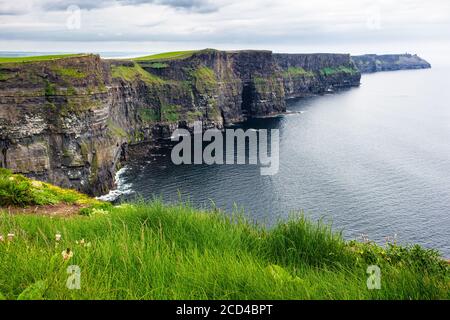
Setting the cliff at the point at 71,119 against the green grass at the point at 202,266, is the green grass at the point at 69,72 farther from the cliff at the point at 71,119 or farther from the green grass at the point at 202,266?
the green grass at the point at 202,266

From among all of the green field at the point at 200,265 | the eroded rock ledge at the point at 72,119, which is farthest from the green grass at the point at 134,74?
the green field at the point at 200,265

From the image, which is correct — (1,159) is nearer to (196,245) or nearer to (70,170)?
(70,170)

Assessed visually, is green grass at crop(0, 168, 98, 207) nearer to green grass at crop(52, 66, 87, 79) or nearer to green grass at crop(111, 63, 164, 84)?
green grass at crop(52, 66, 87, 79)

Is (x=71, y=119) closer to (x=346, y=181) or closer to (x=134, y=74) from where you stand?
(x=346, y=181)

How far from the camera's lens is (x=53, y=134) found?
202 feet

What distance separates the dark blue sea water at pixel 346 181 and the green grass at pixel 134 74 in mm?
27218

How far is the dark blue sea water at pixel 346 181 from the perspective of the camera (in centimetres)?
5297

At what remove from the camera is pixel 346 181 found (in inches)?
2768

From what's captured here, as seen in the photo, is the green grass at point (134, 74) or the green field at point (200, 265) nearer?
the green field at point (200, 265)

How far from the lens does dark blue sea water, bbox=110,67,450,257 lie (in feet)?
174

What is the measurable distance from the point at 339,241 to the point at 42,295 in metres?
4.89

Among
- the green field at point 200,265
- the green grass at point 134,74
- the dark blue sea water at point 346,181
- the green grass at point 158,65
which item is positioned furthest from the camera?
the green grass at point 158,65

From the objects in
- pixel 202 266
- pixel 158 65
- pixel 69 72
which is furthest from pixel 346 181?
pixel 158 65
